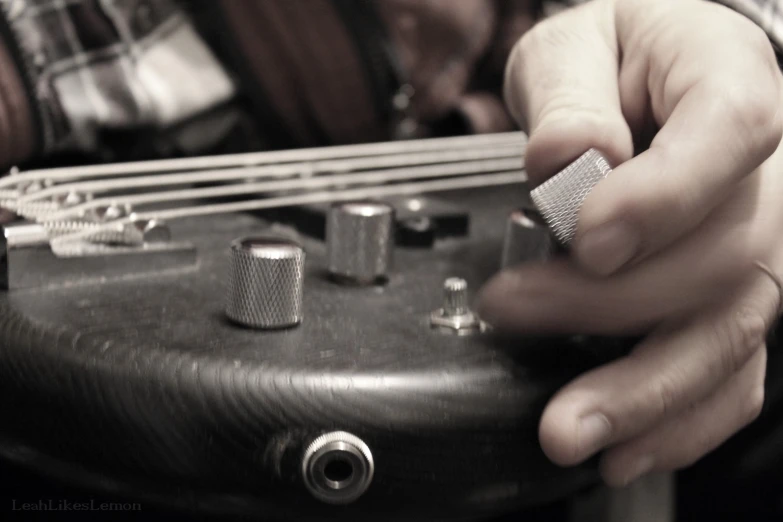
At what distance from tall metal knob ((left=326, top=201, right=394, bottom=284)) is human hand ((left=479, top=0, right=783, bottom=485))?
3.4 inches

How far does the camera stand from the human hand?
1.13ft

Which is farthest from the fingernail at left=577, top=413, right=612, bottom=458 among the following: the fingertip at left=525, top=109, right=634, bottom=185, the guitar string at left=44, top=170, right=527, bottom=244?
the guitar string at left=44, top=170, right=527, bottom=244

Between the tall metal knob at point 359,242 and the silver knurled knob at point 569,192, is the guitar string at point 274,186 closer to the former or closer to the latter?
the tall metal knob at point 359,242

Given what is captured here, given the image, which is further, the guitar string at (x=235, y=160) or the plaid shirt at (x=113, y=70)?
the plaid shirt at (x=113, y=70)

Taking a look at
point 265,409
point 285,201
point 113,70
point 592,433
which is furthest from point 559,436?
point 113,70

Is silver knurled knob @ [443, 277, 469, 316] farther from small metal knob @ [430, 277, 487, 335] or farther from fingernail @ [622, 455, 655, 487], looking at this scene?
fingernail @ [622, 455, 655, 487]

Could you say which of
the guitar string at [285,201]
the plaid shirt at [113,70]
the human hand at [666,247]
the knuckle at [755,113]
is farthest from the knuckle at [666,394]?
the plaid shirt at [113,70]

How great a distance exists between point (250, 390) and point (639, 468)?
17 cm

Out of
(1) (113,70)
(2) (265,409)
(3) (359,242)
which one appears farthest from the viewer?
(1) (113,70)

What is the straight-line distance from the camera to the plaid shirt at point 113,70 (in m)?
0.64

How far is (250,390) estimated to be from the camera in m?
0.34

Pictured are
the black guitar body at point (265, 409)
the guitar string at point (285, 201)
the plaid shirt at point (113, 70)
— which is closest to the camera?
the black guitar body at point (265, 409)

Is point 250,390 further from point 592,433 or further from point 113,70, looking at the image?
point 113,70

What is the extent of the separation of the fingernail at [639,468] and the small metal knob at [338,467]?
0.37 ft
